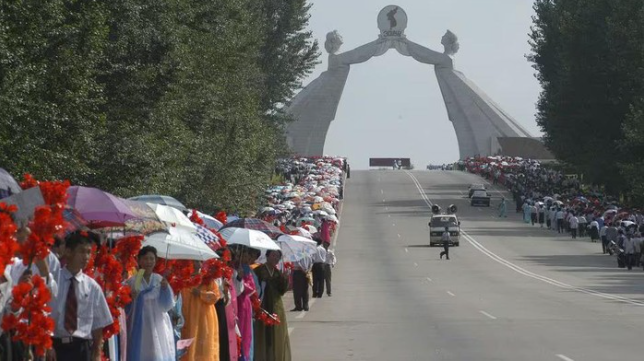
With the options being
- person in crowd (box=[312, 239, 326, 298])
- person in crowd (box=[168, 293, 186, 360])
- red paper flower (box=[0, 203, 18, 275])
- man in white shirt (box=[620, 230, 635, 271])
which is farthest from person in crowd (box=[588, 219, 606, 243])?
red paper flower (box=[0, 203, 18, 275])

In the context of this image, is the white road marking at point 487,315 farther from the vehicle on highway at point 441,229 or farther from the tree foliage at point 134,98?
the vehicle on highway at point 441,229

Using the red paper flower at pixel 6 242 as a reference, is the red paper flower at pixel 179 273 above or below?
below

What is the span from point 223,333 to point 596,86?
6296 centimetres

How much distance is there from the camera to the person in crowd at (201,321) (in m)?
15.7

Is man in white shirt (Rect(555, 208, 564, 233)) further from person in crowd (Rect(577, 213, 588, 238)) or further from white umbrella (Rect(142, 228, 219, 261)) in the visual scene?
white umbrella (Rect(142, 228, 219, 261))

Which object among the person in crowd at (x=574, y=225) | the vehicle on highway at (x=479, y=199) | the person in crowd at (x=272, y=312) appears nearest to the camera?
the person in crowd at (x=272, y=312)

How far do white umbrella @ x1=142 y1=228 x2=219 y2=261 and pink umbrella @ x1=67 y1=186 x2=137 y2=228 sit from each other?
3.27 ft

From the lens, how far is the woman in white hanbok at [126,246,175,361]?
1429cm

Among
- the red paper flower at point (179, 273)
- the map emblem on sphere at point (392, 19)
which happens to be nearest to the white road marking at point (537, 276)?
the red paper flower at point (179, 273)

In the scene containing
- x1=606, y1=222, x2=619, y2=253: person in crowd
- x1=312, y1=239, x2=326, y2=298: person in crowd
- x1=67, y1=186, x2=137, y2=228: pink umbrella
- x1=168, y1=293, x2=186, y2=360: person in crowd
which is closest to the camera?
x1=67, y1=186, x2=137, y2=228: pink umbrella

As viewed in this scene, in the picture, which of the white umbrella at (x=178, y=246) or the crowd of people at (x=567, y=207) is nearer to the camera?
the white umbrella at (x=178, y=246)

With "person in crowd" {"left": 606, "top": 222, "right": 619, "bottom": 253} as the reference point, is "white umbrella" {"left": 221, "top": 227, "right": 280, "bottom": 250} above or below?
above

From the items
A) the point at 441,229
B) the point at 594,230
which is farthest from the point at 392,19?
the point at 441,229

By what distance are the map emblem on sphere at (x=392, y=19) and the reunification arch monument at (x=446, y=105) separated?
461cm
